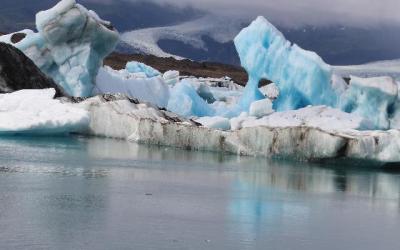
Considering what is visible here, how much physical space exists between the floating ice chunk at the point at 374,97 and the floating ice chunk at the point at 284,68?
2.97 feet

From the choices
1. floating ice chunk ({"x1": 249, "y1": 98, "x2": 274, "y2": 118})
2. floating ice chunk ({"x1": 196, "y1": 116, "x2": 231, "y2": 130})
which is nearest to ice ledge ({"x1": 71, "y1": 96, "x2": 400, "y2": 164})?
floating ice chunk ({"x1": 196, "y1": 116, "x2": 231, "y2": 130})

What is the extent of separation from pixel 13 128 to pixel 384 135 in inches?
275

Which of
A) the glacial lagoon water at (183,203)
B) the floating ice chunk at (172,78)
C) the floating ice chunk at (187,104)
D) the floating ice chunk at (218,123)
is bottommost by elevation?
the glacial lagoon water at (183,203)

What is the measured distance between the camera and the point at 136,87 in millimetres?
26094

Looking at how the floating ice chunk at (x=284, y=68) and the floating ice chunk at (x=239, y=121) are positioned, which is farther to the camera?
the floating ice chunk at (x=284, y=68)

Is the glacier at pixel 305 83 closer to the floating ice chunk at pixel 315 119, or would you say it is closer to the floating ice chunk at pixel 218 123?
the floating ice chunk at pixel 315 119

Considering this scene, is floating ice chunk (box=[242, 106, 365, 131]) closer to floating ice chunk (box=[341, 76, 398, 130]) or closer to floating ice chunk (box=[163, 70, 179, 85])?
floating ice chunk (box=[341, 76, 398, 130])

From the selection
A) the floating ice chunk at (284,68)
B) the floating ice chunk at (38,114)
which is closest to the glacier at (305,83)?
the floating ice chunk at (284,68)

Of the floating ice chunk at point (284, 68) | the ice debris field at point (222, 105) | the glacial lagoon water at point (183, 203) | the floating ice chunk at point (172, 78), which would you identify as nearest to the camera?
the glacial lagoon water at point (183, 203)

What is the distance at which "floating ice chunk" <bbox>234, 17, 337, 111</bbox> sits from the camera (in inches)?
830

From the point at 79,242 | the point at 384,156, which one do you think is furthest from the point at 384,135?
the point at 79,242

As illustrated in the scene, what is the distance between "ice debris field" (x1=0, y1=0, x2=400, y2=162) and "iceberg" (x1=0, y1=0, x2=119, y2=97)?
0.09 feet

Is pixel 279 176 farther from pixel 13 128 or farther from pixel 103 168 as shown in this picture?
pixel 13 128

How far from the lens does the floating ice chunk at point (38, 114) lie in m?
17.3
